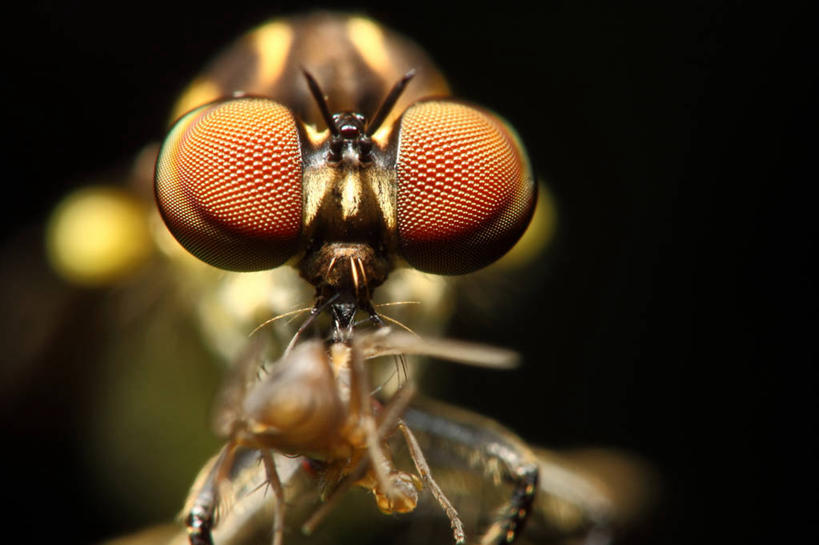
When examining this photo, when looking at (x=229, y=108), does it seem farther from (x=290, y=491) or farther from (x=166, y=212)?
(x=290, y=491)

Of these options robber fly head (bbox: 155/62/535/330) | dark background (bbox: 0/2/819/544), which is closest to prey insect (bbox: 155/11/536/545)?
robber fly head (bbox: 155/62/535/330)

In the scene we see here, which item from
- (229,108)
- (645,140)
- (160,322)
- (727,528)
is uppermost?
(229,108)

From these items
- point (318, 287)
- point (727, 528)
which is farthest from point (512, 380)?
point (318, 287)

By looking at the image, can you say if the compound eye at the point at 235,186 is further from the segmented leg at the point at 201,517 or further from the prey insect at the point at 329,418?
the segmented leg at the point at 201,517

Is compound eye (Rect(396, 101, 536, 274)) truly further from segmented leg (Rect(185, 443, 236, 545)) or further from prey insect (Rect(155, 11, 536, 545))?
segmented leg (Rect(185, 443, 236, 545))

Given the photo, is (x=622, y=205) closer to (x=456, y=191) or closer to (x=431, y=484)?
(x=456, y=191)

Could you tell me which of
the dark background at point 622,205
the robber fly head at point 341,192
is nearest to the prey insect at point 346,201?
the robber fly head at point 341,192

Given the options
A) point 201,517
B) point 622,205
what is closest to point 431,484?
point 201,517
